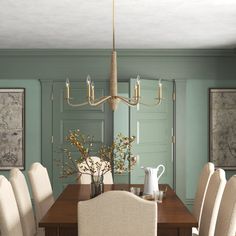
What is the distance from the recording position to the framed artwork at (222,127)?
6613mm

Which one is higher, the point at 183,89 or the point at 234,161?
the point at 183,89

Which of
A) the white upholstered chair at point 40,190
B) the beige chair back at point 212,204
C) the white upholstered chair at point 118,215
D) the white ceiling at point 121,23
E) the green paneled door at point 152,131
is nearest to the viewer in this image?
the white upholstered chair at point 118,215

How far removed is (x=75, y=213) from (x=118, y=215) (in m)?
0.73

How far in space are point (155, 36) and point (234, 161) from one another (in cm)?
230

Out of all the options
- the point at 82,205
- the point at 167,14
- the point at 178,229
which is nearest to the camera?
the point at 82,205

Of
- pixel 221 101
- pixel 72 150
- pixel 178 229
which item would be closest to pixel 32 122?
pixel 72 150

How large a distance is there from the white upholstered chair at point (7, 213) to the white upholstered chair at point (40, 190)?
0.70 m

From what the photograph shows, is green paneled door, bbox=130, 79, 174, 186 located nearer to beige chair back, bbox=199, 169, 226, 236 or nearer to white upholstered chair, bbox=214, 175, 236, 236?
beige chair back, bbox=199, 169, 226, 236

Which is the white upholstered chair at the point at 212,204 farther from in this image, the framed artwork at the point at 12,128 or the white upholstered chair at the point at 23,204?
the framed artwork at the point at 12,128

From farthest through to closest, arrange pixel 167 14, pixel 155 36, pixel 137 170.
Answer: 1. pixel 137 170
2. pixel 155 36
3. pixel 167 14

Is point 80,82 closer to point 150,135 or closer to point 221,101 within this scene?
point 150,135

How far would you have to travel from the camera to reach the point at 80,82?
21.7 feet

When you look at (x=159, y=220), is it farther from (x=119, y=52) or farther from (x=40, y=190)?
(x=119, y=52)

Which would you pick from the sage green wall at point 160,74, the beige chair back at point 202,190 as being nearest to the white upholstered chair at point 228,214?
the beige chair back at point 202,190
